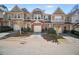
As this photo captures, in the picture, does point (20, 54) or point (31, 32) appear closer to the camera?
point (20, 54)

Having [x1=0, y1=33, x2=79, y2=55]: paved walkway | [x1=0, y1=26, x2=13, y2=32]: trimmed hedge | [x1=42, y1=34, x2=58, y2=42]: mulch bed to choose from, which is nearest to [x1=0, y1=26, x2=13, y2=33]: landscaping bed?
[x1=0, y1=26, x2=13, y2=32]: trimmed hedge

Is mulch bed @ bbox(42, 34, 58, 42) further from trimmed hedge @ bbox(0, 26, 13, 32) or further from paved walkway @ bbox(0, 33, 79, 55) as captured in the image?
trimmed hedge @ bbox(0, 26, 13, 32)

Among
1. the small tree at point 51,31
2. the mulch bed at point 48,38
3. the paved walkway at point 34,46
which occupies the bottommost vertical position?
the paved walkway at point 34,46

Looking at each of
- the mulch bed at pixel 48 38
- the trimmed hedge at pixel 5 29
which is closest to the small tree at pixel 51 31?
the mulch bed at pixel 48 38

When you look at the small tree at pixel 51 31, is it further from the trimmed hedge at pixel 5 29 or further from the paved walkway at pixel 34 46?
the trimmed hedge at pixel 5 29

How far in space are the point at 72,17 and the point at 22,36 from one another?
856mm

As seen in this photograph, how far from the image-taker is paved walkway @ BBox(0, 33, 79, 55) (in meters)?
2.38

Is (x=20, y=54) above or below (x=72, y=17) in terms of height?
below

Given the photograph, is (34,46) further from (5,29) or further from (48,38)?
(5,29)

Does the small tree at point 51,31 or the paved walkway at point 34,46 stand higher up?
the small tree at point 51,31

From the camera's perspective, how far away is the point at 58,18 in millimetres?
2514

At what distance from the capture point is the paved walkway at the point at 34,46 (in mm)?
2379
